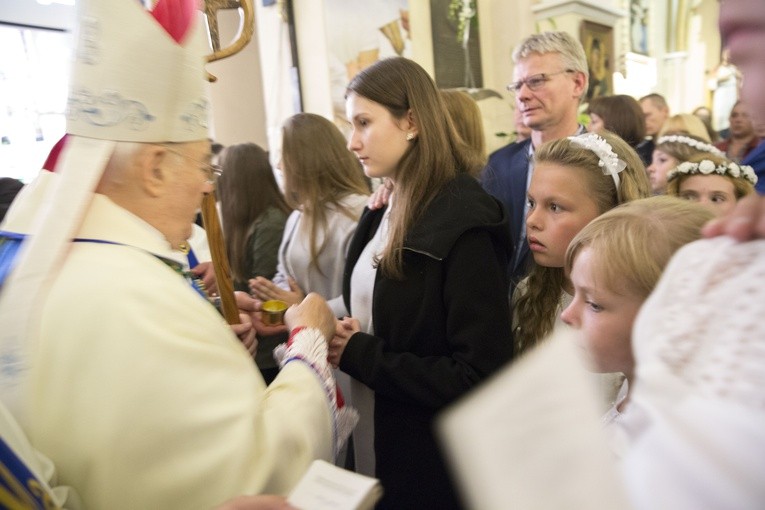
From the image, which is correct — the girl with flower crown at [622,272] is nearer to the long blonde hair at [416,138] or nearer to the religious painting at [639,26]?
the long blonde hair at [416,138]

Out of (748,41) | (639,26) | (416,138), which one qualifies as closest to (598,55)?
(639,26)

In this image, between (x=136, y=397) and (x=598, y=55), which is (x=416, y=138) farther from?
(x=598, y=55)

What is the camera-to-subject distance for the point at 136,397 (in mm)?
1024

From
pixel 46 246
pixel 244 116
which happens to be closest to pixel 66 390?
pixel 46 246

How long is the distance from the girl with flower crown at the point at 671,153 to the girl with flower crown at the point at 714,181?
37 cm

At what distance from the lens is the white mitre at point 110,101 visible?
1.12 m

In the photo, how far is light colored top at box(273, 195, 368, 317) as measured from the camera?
8.52 ft

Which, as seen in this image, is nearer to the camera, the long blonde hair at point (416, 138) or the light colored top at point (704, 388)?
the light colored top at point (704, 388)

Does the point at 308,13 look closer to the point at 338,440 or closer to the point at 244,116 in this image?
the point at 244,116

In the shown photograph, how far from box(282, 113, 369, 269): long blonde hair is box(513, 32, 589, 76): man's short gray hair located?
1.08 metres

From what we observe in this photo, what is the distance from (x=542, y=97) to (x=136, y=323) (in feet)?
7.64

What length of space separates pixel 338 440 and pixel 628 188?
1239 mm

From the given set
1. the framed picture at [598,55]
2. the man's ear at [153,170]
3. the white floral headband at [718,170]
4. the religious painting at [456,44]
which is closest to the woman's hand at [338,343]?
the man's ear at [153,170]

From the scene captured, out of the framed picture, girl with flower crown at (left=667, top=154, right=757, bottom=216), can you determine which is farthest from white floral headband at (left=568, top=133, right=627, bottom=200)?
the framed picture
